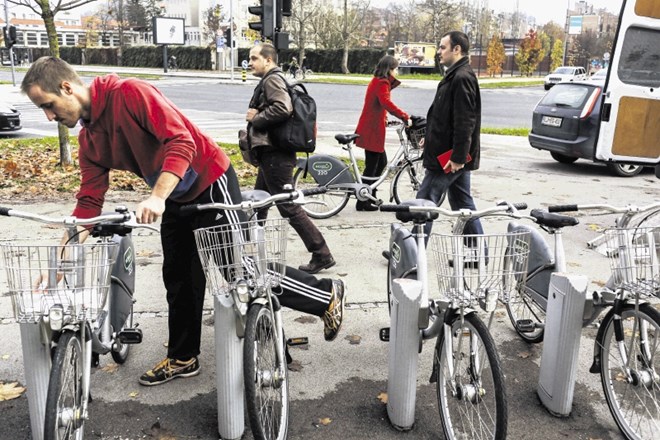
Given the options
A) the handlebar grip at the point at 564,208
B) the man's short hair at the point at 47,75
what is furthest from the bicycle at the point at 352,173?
the man's short hair at the point at 47,75

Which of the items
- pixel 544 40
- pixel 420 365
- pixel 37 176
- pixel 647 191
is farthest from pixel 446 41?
pixel 544 40

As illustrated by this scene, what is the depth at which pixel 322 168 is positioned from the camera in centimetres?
782

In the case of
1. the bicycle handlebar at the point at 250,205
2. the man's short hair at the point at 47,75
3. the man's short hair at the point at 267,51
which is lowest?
the bicycle handlebar at the point at 250,205

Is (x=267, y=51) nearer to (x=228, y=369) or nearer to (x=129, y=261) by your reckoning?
(x=129, y=261)

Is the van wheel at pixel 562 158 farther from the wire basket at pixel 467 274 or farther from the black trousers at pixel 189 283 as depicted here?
the wire basket at pixel 467 274

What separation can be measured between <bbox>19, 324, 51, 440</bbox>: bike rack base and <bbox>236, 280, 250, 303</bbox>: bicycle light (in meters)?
0.87

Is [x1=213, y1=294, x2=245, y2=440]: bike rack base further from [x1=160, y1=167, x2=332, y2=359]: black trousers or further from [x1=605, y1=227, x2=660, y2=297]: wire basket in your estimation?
[x1=605, y1=227, x2=660, y2=297]: wire basket

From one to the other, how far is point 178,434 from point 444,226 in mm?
4665

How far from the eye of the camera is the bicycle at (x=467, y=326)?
119 inches

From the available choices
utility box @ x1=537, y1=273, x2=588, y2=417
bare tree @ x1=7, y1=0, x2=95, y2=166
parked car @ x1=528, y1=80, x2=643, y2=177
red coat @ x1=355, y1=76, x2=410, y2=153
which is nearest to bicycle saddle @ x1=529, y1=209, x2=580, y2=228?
utility box @ x1=537, y1=273, x2=588, y2=417

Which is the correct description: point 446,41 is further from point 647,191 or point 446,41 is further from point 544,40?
point 544,40

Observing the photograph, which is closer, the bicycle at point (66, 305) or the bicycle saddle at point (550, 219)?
the bicycle at point (66, 305)

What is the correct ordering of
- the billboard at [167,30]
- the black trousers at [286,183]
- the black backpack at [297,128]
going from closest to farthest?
the black backpack at [297,128] < the black trousers at [286,183] < the billboard at [167,30]

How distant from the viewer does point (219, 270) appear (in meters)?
3.09
